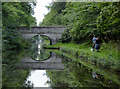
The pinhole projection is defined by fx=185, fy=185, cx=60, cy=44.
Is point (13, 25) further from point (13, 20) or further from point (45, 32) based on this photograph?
point (45, 32)

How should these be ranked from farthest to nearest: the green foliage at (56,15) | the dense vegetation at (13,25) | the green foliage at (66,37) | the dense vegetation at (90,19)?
the green foliage at (56,15) → the green foliage at (66,37) → the dense vegetation at (13,25) → the dense vegetation at (90,19)

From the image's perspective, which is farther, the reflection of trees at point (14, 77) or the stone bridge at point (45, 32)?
the stone bridge at point (45, 32)

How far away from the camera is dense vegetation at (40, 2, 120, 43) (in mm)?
7973

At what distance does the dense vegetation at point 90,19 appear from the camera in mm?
7973

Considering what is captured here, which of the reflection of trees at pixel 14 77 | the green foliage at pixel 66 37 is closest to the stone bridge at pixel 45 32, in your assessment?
the green foliage at pixel 66 37

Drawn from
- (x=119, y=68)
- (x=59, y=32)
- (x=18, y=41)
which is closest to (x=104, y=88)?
(x=119, y=68)

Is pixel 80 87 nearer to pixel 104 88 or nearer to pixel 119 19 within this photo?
pixel 104 88

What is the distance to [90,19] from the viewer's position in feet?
42.4

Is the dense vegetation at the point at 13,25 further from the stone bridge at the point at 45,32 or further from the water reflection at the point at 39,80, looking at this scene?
the stone bridge at the point at 45,32

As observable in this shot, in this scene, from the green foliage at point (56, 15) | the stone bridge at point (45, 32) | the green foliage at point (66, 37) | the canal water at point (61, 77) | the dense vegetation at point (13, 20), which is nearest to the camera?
the canal water at point (61, 77)

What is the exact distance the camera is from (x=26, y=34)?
3269cm

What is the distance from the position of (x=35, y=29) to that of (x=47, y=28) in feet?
7.00

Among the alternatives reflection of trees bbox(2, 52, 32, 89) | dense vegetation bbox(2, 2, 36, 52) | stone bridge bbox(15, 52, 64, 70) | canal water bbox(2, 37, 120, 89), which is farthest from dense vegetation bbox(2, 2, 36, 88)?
canal water bbox(2, 37, 120, 89)

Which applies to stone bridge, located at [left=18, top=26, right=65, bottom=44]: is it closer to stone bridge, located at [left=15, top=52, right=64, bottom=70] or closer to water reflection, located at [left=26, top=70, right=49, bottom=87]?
stone bridge, located at [left=15, top=52, right=64, bottom=70]
